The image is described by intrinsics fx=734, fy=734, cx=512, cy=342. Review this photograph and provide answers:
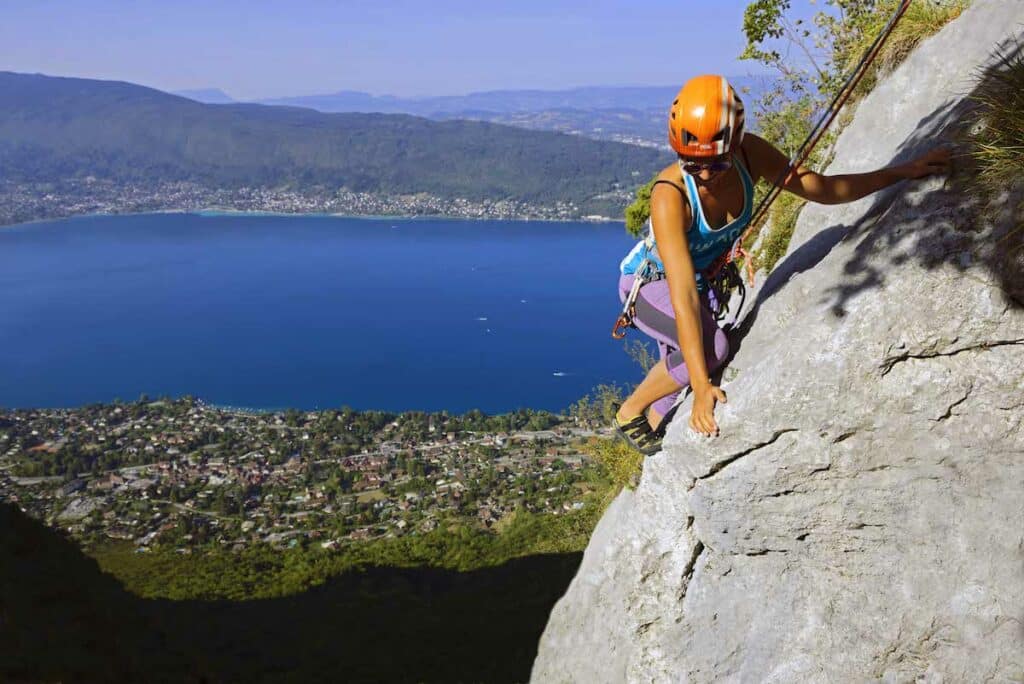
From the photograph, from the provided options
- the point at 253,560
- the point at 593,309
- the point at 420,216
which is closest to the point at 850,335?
the point at 253,560

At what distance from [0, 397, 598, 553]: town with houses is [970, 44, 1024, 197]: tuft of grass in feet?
93.0

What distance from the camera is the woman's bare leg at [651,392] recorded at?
15.1ft

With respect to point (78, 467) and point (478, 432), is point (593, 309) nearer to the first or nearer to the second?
point (478, 432)

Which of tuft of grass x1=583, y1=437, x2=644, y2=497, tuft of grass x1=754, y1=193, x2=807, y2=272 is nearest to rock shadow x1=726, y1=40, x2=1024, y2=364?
tuft of grass x1=754, y1=193, x2=807, y2=272

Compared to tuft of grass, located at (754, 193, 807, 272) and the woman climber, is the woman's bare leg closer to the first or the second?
the woman climber

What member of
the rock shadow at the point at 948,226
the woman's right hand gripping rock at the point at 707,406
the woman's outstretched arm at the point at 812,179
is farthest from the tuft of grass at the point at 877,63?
the woman's right hand gripping rock at the point at 707,406

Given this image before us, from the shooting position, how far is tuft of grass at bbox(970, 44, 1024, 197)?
327cm

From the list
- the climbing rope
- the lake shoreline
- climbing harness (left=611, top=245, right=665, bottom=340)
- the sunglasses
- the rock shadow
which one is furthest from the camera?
the lake shoreline

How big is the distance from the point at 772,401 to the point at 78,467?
198ft

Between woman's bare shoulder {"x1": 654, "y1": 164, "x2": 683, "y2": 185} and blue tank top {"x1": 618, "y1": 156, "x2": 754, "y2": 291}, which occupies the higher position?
woman's bare shoulder {"x1": 654, "y1": 164, "x2": 683, "y2": 185}

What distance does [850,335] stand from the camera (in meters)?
3.52

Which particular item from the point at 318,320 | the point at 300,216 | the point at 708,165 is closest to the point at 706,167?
the point at 708,165

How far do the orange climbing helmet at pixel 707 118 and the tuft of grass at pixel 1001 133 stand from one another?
1.12m

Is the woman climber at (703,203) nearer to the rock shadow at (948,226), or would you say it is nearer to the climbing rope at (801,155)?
the climbing rope at (801,155)
